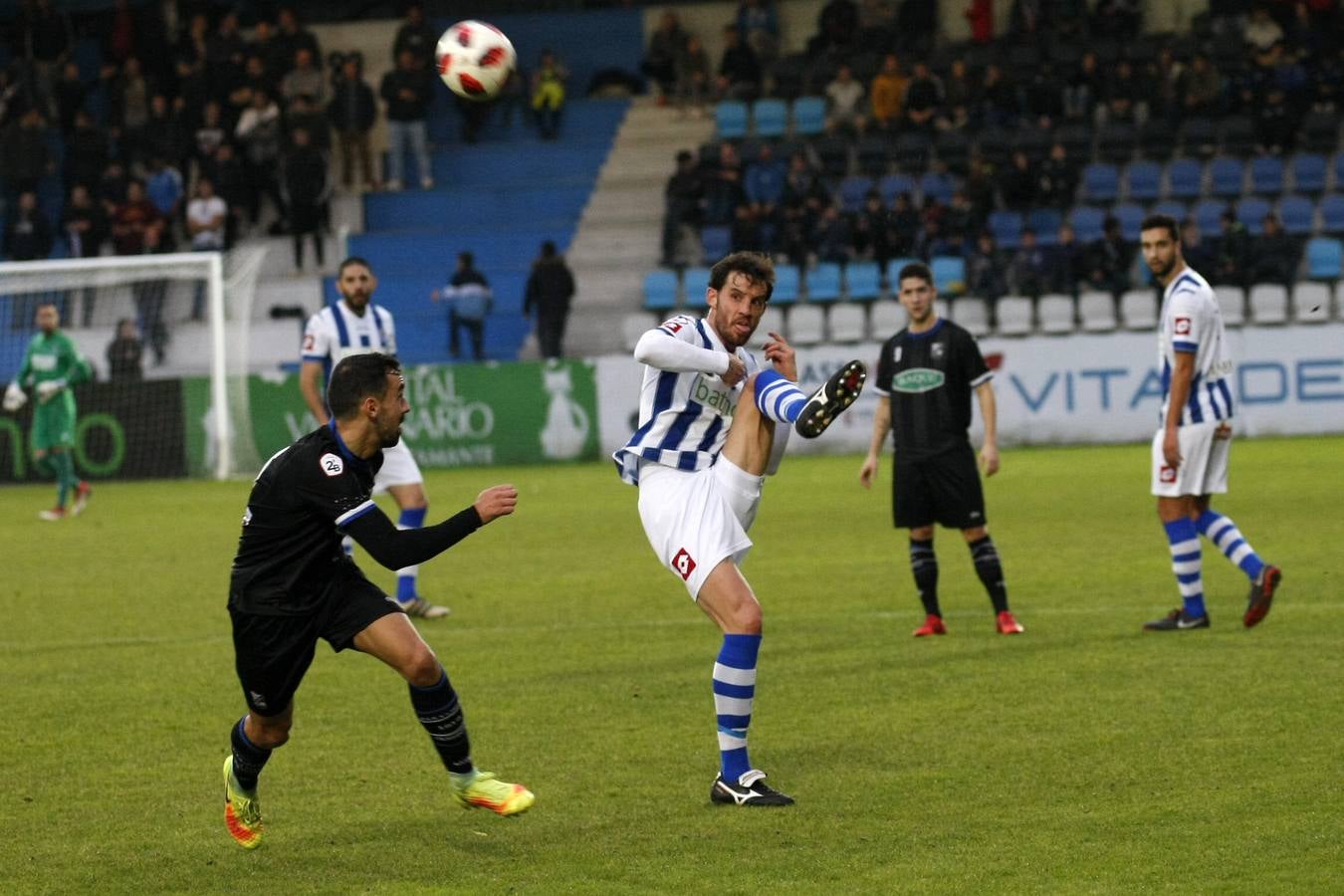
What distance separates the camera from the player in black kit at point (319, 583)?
593cm

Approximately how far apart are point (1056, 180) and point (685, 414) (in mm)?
21803

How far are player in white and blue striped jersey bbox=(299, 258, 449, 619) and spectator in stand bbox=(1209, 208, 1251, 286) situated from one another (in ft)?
54.5

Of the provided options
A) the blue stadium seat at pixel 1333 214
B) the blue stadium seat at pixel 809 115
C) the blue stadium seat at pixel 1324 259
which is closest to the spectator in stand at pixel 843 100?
the blue stadium seat at pixel 809 115

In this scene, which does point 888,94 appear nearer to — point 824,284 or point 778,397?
point 824,284

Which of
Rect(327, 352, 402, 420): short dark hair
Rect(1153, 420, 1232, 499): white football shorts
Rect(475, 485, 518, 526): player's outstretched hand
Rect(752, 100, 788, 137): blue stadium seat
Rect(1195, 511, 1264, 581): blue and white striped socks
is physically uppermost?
Rect(752, 100, 788, 137): blue stadium seat

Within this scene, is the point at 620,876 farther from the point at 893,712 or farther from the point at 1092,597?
the point at 1092,597

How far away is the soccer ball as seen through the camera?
1109 centimetres

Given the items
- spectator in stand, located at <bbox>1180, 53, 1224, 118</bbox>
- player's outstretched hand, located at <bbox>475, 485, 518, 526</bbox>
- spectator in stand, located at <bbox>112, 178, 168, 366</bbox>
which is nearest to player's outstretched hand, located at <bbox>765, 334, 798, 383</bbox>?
player's outstretched hand, located at <bbox>475, 485, 518, 526</bbox>

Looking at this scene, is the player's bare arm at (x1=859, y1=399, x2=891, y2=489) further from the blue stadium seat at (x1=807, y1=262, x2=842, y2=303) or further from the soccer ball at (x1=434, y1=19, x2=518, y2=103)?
the blue stadium seat at (x1=807, y1=262, x2=842, y2=303)

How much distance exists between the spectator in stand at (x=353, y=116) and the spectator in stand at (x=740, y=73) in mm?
6121

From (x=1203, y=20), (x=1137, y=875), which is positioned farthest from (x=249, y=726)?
(x=1203, y=20)

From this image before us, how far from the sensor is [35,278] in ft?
84.8

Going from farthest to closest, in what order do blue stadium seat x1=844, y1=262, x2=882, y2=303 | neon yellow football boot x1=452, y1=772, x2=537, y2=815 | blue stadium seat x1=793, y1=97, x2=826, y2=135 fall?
blue stadium seat x1=793, y1=97, x2=826, y2=135 → blue stadium seat x1=844, y1=262, x2=882, y2=303 → neon yellow football boot x1=452, y1=772, x2=537, y2=815

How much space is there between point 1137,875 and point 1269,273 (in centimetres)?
2180
